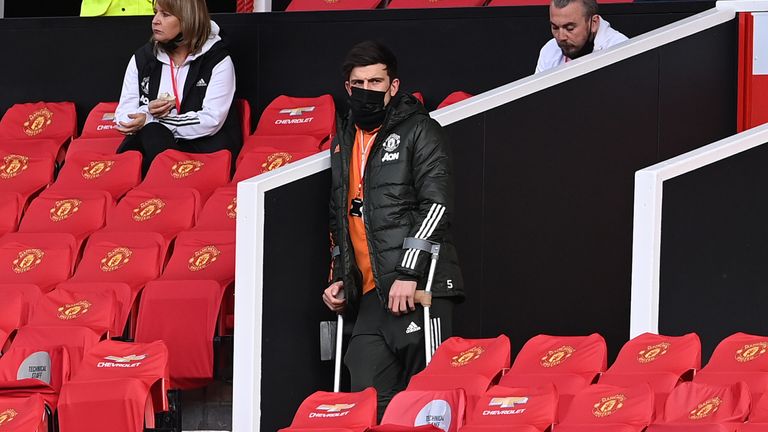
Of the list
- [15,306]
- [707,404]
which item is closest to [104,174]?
[15,306]

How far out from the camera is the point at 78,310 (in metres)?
6.53

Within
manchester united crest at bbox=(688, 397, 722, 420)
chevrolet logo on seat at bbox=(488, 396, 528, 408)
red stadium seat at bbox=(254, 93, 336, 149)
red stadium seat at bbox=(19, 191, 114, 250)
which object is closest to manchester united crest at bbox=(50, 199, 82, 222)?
red stadium seat at bbox=(19, 191, 114, 250)

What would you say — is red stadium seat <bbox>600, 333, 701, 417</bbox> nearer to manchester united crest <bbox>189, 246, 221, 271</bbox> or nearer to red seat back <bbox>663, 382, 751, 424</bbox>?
red seat back <bbox>663, 382, 751, 424</bbox>

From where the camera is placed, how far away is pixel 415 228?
231 inches

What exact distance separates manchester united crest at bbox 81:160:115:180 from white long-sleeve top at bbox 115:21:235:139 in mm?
218

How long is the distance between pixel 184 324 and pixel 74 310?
0.45m

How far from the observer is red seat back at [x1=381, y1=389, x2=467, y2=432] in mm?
5062

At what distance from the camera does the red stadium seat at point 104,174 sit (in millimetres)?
Answer: 7688

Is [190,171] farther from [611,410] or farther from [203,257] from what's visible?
[611,410]

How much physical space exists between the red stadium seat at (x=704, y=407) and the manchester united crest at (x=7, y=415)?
76.5 inches

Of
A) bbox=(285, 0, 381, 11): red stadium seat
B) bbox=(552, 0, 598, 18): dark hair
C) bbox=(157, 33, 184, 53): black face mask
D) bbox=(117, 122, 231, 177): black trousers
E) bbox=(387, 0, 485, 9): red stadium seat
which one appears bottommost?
bbox=(117, 122, 231, 177): black trousers

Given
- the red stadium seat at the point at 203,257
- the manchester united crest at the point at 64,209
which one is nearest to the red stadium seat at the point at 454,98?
the red stadium seat at the point at 203,257

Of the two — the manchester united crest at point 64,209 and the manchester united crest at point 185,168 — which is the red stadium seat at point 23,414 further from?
the manchester united crest at point 185,168

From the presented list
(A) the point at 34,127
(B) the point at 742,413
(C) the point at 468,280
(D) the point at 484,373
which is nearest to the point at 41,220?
(A) the point at 34,127
